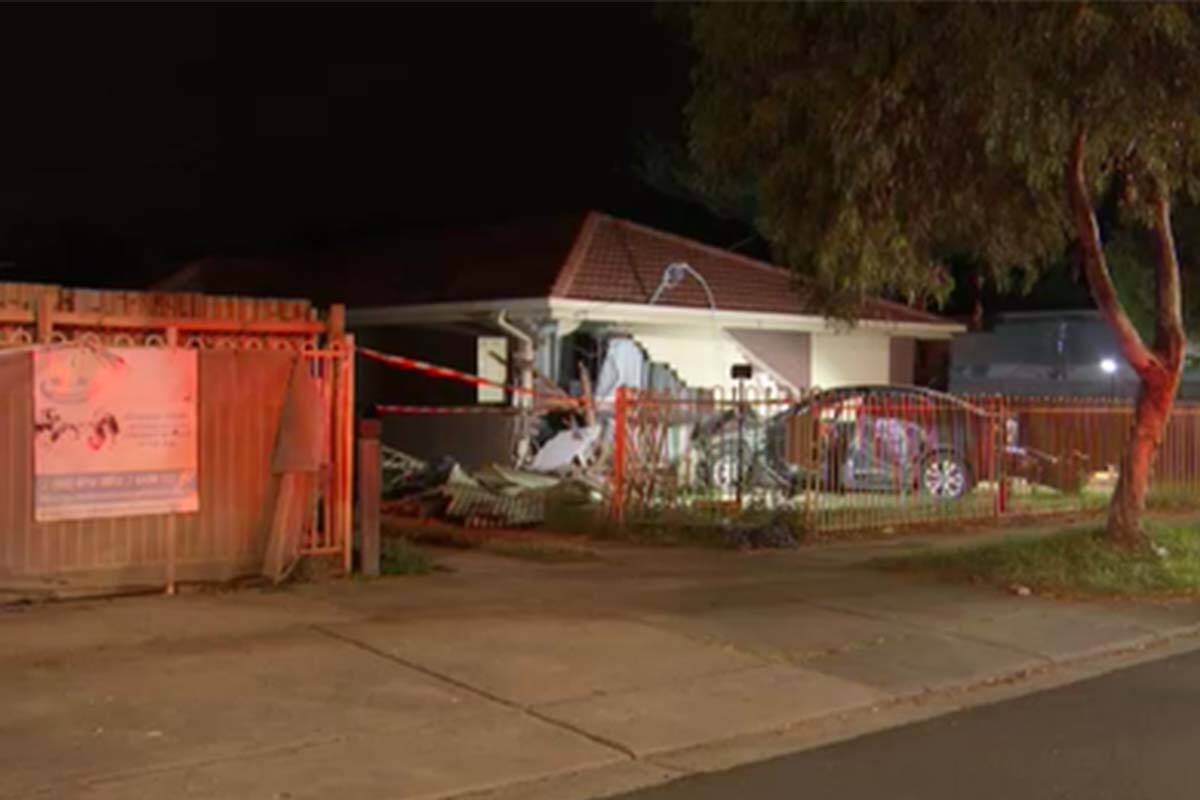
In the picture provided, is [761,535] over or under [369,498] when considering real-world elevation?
under

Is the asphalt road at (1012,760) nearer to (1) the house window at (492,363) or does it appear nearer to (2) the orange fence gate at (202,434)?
(2) the orange fence gate at (202,434)

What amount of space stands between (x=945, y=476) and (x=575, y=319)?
5.42m

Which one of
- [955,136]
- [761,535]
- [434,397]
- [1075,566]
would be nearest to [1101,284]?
[955,136]

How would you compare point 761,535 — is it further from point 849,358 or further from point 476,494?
point 849,358

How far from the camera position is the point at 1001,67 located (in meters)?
10.1

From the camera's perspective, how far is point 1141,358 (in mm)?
12680

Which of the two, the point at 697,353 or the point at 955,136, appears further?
the point at 697,353

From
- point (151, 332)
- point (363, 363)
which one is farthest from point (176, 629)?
point (363, 363)

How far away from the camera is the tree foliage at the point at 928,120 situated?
402 inches

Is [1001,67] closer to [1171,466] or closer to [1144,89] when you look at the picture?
[1144,89]

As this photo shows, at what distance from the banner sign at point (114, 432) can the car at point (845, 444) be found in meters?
6.53

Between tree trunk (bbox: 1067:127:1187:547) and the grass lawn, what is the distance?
1.23ft

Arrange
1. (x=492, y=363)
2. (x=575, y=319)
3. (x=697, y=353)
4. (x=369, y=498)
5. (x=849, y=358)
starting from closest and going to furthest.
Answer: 1. (x=369, y=498)
2. (x=575, y=319)
3. (x=492, y=363)
4. (x=697, y=353)
5. (x=849, y=358)

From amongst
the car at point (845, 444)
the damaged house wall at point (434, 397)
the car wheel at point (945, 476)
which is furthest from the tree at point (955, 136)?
the damaged house wall at point (434, 397)
